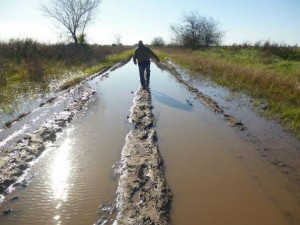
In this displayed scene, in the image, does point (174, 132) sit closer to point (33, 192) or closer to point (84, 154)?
point (84, 154)

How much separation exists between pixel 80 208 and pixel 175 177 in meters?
1.61

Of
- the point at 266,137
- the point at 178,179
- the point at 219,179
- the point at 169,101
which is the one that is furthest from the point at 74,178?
the point at 169,101

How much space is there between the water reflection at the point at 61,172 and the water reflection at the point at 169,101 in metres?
4.43

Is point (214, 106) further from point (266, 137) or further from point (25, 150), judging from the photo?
point (25, 150)

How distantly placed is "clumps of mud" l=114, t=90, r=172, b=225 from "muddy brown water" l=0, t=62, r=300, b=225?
150mm

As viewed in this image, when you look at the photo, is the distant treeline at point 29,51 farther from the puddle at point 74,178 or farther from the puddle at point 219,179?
the puddle at point 219,179

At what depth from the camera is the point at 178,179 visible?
5.01 m

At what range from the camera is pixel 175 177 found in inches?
200

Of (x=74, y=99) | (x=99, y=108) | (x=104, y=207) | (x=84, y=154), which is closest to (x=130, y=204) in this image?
(x=104, y=207)

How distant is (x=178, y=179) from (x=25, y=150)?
2919mm

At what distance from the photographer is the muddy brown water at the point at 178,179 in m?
4.07

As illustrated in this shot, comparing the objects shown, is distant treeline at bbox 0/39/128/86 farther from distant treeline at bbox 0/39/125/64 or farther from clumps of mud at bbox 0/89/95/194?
clumps of mud at bbox 0/89/95/194

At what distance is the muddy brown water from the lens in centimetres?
407

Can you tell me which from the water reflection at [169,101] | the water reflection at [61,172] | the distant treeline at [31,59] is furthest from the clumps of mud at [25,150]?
the distant treeline at [31,59]
